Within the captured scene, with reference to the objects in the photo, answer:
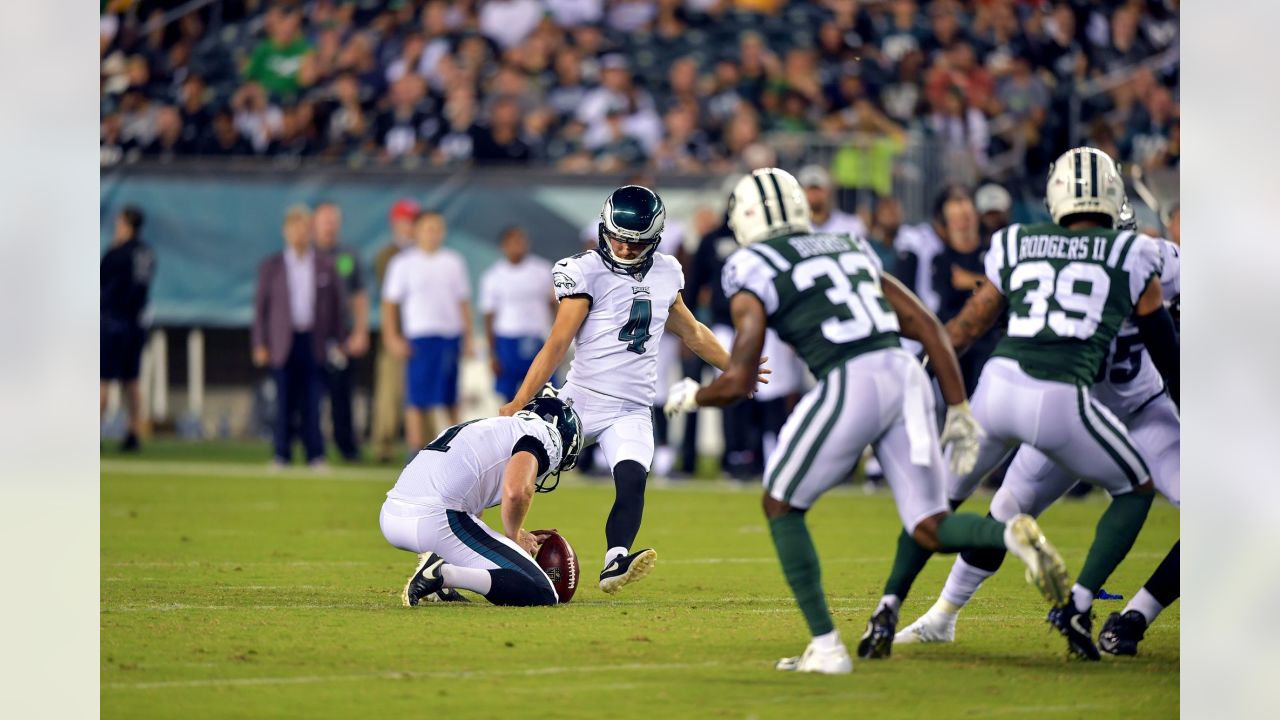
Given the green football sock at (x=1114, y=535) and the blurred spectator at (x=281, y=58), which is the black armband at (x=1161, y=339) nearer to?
the green football sock at (x=1114, y=535)

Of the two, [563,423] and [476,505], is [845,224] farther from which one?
[476,505]

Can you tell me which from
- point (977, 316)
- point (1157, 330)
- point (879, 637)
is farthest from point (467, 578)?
point (1157, 330)

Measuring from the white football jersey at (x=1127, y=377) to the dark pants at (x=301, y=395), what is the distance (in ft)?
31.1

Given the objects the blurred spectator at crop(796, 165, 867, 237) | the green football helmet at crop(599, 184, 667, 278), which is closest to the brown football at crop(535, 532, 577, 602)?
the green football helmet at crop(599, 184, 667, 278)

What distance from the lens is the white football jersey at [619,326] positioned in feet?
29.0

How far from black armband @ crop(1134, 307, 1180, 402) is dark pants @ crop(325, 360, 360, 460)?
10.8 metres

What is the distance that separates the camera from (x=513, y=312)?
15750 millimetres

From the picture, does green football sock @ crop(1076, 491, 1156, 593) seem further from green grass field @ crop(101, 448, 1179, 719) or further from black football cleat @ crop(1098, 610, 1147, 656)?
green grass field @ crop(101, 448, 1179, 719)

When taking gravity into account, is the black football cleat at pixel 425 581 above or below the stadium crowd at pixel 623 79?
below

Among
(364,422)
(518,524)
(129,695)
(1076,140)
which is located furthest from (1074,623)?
(364,422)

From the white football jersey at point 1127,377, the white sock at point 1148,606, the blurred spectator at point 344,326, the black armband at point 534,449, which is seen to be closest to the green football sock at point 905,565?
the white sock at point 1148,606

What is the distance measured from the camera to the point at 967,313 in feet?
23.2

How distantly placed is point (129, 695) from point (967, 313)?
3.36 meters
